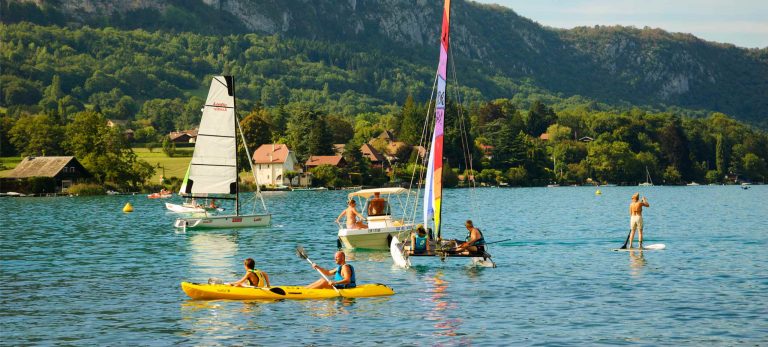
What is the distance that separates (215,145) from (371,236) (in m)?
22.7

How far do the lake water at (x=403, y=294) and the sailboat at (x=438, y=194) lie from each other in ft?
2.65

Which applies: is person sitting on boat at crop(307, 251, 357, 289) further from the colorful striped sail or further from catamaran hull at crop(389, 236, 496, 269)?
the colorful striped sail

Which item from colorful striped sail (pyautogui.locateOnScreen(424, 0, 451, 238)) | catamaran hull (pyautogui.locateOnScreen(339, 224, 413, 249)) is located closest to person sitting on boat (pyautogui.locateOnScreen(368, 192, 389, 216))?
catamaran hull (pyautogui.locateOnScreen(339, 224, 413, 249))

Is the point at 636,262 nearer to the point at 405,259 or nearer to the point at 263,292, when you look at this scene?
the point at 405,259

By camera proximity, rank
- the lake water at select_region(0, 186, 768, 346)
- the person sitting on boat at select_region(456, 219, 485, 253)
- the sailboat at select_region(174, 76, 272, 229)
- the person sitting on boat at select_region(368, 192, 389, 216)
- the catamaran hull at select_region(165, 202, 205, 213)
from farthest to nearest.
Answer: the catamaran hull at select_region(165, 202, 205, 213)
the sailboat at select_region(174, 76, 272, 229)
the person sitting on boat at select_region(368, 192, 389, 216)
the person sitting on boat at select_region(456, 219, 485, 253)
the lake water at select_region(0, 186, 768, 346)

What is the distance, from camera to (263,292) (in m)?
35.9

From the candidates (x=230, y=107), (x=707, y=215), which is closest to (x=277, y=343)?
(x=230, y=107)

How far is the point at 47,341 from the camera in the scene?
97.4 ft

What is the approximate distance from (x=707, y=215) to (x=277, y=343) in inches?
3188

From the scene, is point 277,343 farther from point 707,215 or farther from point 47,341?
point 707,215

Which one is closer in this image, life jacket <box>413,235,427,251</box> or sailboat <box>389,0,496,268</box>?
sailboat <box>389,0,496,268</box>

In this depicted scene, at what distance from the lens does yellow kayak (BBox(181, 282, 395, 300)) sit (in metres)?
35.9

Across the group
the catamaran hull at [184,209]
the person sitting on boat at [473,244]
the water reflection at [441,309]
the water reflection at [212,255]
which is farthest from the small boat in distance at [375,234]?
the catamaran hull at [184,209]

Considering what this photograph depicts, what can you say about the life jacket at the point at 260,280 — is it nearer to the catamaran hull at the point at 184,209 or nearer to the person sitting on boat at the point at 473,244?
the person sitting on boat at the point at 473,244
